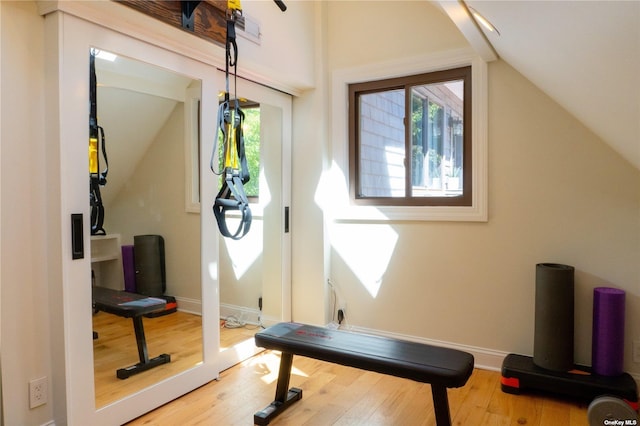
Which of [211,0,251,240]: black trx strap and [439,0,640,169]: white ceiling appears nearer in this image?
[439,0,640,169]: white ceiling

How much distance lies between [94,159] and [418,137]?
2313 millimetres

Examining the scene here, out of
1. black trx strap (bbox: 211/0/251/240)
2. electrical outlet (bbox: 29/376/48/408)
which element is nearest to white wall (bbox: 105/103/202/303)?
black trx strap (bbox: 211/0/251/240)

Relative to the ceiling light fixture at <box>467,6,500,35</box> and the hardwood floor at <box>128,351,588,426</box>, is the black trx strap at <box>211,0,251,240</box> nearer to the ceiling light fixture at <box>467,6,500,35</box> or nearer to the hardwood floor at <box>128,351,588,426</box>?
the hardwood floor at <box>128,351,588,426</box>

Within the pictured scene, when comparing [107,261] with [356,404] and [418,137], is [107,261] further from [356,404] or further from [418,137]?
[418,137]

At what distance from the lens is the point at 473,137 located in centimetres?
298

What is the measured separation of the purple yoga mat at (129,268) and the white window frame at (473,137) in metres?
1.67

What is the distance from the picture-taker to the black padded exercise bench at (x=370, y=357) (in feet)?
6.29

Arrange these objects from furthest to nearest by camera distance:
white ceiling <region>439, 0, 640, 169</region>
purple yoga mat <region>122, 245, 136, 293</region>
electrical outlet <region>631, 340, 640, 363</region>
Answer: electrical outlet <region>631, 340, 640, 363</region> < purple yoga mat <region>122, 245, 136, 293</region> < white ceiling <region>439, 0, 640, 169</region>

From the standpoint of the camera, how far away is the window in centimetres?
312

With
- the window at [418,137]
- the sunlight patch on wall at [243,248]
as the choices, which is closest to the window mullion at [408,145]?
the window at [418,137]

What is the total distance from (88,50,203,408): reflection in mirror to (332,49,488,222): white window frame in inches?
50.8

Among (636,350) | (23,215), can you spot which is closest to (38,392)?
(23,215)

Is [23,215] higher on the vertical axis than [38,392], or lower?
higher

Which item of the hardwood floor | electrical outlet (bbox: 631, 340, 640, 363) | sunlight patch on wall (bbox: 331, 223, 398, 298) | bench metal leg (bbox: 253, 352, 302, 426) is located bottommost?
the hardwood floor
